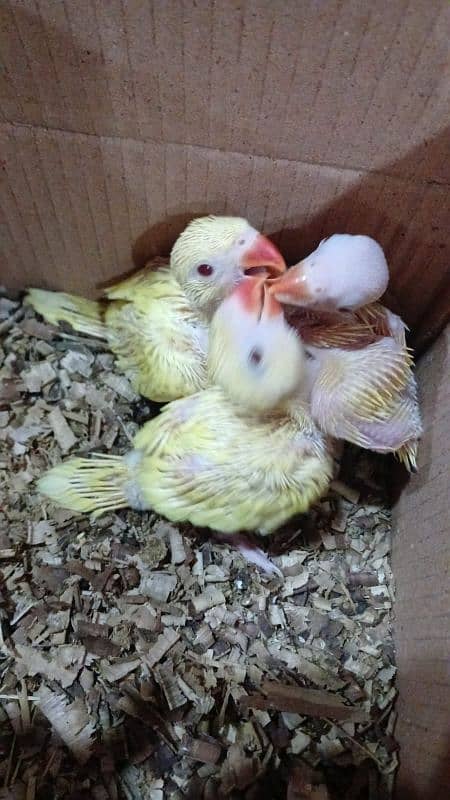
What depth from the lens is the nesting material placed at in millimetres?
1257

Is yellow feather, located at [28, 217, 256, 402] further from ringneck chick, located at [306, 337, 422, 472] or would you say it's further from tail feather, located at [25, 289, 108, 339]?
ringneck chick, located at [306, 337, 422, 472]

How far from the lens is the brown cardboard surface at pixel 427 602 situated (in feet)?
3.77

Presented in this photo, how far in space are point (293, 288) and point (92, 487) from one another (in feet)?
2.02

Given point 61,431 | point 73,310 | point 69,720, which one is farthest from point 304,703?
point 73,310

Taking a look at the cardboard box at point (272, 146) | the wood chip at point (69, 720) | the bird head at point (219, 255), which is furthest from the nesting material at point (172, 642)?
the bird head at point (219, 255)

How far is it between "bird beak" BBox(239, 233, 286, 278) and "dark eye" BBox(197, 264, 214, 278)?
64mm

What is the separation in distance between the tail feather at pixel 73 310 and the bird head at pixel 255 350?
523 millimetres

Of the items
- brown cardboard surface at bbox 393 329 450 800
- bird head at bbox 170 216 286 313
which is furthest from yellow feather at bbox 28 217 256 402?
brown cardboard surface at bbox 393 329 450 800

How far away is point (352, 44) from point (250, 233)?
364 millimetres

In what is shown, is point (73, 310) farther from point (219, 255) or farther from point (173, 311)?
point (219, 255)

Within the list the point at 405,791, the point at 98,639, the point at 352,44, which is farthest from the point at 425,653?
the point at 352,44

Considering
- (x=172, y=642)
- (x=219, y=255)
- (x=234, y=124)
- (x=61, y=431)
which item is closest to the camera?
(x=234, y=124)

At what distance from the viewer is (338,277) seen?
1.17 m

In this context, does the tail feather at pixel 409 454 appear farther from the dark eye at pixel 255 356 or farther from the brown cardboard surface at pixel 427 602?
the dark eye at pixel 255 356
